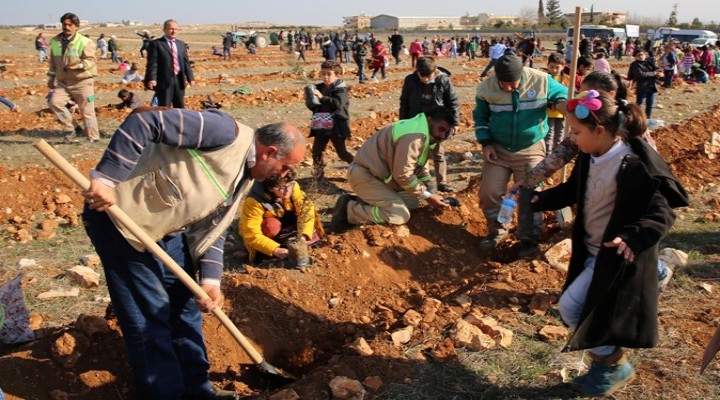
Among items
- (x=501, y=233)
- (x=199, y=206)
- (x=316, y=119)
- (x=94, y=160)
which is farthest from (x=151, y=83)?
(x=199, y=206)

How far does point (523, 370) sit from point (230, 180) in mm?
1986

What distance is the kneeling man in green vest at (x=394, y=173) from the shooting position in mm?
5320

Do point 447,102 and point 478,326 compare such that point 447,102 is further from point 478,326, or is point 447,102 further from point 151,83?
point 151,83

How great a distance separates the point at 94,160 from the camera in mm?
8469

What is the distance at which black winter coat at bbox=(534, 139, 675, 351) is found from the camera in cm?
271

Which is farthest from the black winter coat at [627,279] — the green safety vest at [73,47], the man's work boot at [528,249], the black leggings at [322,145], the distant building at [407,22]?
the distant building at [407,22]

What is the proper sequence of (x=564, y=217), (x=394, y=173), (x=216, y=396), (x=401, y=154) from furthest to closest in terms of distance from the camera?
1. (x=564, y=217)
2. (x=394, y=173)
3. (x=401, y=154)
4. (x=216, y=396)

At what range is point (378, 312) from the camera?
458cm

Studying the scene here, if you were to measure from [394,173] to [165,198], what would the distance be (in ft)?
10.0

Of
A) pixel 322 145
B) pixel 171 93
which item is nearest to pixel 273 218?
pixel 322 145

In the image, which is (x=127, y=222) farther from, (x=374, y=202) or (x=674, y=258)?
(x=674, y=258)

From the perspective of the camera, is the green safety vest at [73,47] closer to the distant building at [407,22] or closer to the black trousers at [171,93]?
the black trousers at [171,93]

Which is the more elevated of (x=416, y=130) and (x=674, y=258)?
(x=416, y=130)

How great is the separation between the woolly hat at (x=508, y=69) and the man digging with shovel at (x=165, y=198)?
286 centimetres
